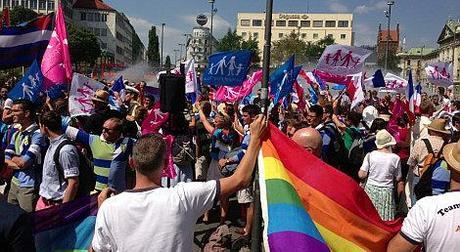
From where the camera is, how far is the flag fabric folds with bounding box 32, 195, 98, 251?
12.2ft

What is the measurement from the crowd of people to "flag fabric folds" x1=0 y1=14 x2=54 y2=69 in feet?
2.87

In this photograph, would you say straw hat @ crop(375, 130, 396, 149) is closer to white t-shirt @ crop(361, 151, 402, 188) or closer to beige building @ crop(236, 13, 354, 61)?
white t-shirt @ crop(361, 151, 402, 188)

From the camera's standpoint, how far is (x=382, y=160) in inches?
240

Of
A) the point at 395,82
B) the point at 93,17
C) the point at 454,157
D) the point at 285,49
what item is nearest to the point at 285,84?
the point at 454,157

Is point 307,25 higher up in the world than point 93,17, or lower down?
higher up

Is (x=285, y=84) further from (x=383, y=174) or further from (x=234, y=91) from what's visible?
(x=234, y=91)

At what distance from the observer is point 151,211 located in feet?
9.07

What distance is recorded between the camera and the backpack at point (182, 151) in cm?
691

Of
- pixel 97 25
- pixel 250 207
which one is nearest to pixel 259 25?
pixel 97 25

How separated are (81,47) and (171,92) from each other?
67846 millimetres

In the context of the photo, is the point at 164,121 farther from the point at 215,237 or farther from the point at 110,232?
the point at 110,232

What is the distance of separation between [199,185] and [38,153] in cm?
283

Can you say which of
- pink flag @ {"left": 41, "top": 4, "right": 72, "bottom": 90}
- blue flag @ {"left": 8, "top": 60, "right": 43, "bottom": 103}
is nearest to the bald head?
pink flag @ {"left": 41, "top": 4, "right": 72, "bottom": 90}

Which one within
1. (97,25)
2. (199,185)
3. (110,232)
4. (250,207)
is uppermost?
(97,25)
